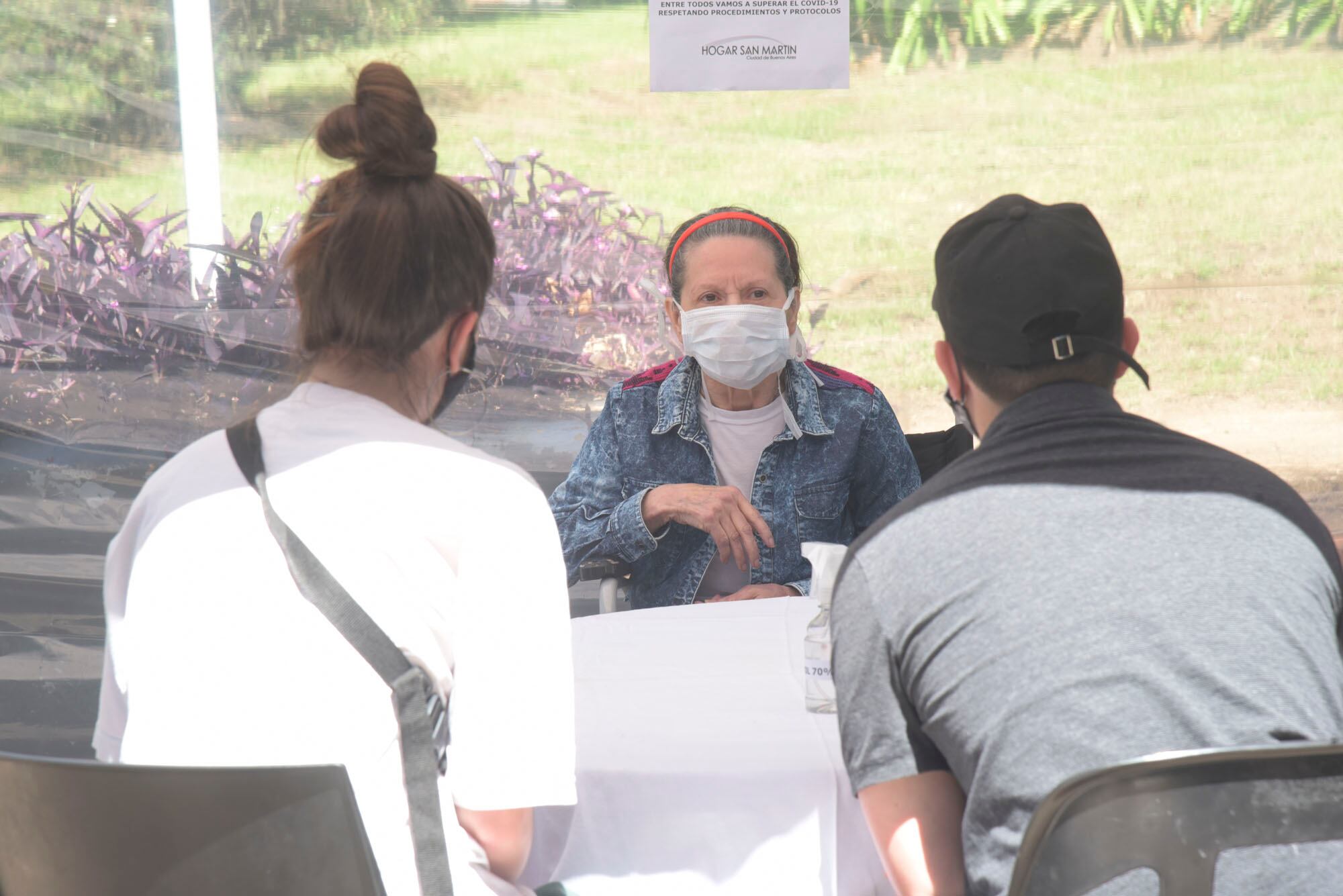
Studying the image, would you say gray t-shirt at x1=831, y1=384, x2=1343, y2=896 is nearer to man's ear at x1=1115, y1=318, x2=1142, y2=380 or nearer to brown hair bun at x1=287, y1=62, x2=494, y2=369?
man's ear at x1=1115, y1=318, x2=1142, y2=380

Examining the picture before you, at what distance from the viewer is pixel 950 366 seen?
133cm

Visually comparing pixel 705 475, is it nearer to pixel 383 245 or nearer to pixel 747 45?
pixel 747 45

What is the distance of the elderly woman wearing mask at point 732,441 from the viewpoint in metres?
2.56

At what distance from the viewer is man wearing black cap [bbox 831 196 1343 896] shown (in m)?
1.07

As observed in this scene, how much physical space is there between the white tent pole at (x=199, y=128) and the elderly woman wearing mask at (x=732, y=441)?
1444 millimetres

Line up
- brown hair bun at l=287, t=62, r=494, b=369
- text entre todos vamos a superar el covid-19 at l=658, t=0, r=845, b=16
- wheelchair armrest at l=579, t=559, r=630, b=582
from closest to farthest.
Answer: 1. brown hair bun at l=287, t=62, r=494, b=369
2. wheelchair armrest at l=579, t=559, r=630, b=582
3. text entre todos vamos a superar el covid-19 at l=658, t=0, r=845, b=16

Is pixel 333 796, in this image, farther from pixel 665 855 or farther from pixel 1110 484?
pixel 1110 484

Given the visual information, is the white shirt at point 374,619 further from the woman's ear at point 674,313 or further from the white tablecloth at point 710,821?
the woman's ear at point 674,313

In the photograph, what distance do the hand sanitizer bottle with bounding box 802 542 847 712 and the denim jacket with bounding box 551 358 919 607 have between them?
87cm

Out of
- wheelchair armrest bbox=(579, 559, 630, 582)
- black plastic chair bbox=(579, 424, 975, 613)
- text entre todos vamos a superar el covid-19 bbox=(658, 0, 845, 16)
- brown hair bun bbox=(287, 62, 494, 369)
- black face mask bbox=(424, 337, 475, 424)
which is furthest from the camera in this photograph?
text entre todos vamos a superar el covid-19 bbox=(658, 0, 845, 16)

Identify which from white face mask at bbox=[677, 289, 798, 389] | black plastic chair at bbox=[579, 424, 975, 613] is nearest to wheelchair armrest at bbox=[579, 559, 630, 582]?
black plastic chair at bbox=[579, 424, 975, 613]

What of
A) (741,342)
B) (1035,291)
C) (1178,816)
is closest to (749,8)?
(741,342)

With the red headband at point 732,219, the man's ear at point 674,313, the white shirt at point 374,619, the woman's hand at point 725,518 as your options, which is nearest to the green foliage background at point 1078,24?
the red headband at point 732,219

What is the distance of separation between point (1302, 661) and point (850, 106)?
104 inches
